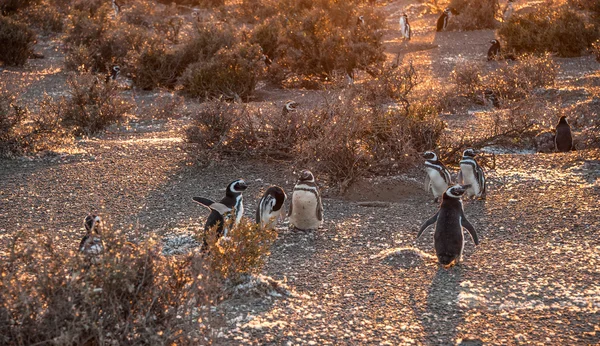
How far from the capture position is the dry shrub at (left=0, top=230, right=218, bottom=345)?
326 cm

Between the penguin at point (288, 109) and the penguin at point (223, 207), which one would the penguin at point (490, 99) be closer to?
the penguin at point (288, 109)

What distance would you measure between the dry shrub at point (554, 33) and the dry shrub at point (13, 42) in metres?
11.4

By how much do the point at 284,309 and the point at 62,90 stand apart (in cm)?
1068

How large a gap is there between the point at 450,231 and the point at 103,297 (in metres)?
2.88

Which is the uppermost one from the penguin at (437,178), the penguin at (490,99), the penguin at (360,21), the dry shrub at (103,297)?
the dry shrub at (103,297)

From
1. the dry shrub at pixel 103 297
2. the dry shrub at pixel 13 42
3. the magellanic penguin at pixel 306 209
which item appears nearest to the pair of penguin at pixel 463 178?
the magellanic penguin at pixel 306 209

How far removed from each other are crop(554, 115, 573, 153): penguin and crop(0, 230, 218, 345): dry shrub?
6.86m

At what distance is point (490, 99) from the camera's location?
12562 millimetres

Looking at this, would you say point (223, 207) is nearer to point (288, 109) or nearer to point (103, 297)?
point (103, 297)

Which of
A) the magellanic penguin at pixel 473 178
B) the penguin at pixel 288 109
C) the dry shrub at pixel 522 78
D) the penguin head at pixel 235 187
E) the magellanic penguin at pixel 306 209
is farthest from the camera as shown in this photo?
the dry shrub at pixel 522 78

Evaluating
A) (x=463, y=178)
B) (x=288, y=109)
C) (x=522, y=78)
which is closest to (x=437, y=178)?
(x=463, y=178)

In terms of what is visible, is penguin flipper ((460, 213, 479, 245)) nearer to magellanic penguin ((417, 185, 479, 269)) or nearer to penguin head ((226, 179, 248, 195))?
magellanic penguin ((417, 185, 479, 269))

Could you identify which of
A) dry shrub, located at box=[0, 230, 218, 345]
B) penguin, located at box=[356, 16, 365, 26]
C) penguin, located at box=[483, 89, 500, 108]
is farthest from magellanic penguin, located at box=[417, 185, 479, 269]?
penguin, located at box=[356, 16, 365, 26]

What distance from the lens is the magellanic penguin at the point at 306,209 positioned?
20.9 feet
